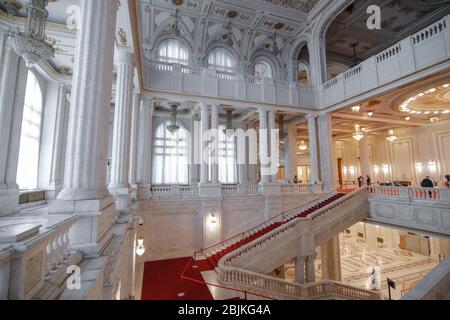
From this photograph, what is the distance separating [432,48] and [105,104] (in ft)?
38.2

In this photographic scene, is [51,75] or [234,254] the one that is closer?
[234,254]

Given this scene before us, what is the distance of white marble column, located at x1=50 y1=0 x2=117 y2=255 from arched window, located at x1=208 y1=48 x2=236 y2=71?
1144 centimetres

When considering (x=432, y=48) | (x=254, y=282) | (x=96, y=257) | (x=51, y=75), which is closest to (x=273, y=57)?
(x=432, y=48)

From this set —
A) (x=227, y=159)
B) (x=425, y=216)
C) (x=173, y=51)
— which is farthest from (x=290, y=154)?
(x=173, y=51)

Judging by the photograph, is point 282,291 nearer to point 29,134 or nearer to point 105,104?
point 105,104

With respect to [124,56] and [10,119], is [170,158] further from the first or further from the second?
[10,119]

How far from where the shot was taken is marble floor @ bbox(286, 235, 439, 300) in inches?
479

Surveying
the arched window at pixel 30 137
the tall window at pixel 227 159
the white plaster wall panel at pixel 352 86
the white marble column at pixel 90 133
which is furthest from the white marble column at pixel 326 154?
the arched window at pixel 30 137

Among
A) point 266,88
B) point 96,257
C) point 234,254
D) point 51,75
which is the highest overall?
point 266,88

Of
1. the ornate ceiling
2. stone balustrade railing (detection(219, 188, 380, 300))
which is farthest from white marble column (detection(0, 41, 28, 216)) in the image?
the ornate ceiling

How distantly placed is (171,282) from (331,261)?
371 inches

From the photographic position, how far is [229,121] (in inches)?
587

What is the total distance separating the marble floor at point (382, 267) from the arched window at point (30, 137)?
14.2 m

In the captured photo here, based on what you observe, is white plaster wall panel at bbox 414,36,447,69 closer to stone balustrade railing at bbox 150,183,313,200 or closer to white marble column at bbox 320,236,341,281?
stone balustrade railing at bbox 150,183,313,200
